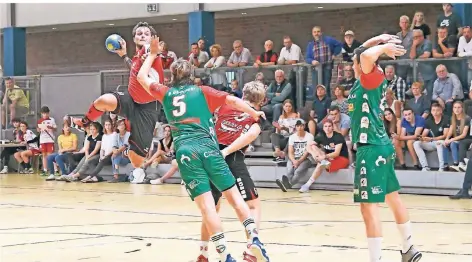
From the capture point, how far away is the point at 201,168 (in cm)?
913

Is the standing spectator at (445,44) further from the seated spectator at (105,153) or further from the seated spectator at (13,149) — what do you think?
the seated spectator at (13,149)

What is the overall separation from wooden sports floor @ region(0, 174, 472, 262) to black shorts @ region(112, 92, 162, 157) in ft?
4.39

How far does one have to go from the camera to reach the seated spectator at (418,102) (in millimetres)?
19484

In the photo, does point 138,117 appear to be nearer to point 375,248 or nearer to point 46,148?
point 375,248

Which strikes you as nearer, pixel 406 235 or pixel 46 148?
pixel 406 235

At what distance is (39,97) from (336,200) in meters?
13.9

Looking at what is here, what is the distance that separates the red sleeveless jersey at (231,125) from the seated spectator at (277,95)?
1124 cm

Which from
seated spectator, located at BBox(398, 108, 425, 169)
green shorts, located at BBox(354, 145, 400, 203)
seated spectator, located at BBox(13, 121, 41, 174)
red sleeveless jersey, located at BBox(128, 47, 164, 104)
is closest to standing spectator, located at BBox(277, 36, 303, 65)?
seated spectator, located at BBox(398, 108, 425, 169)

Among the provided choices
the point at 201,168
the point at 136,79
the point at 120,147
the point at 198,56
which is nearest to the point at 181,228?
the point at 136,79

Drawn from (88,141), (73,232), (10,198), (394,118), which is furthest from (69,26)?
(73,232)

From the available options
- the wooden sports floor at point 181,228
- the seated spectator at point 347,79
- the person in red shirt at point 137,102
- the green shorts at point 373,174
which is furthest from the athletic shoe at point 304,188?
the green shorts at point 373,174

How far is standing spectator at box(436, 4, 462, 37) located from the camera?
791 inches

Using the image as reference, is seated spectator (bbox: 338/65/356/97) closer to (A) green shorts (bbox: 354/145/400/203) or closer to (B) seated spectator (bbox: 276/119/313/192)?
(B) seated spectator (bbox: 276/119/313/192)

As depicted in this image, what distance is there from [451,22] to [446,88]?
1859 millimetres
